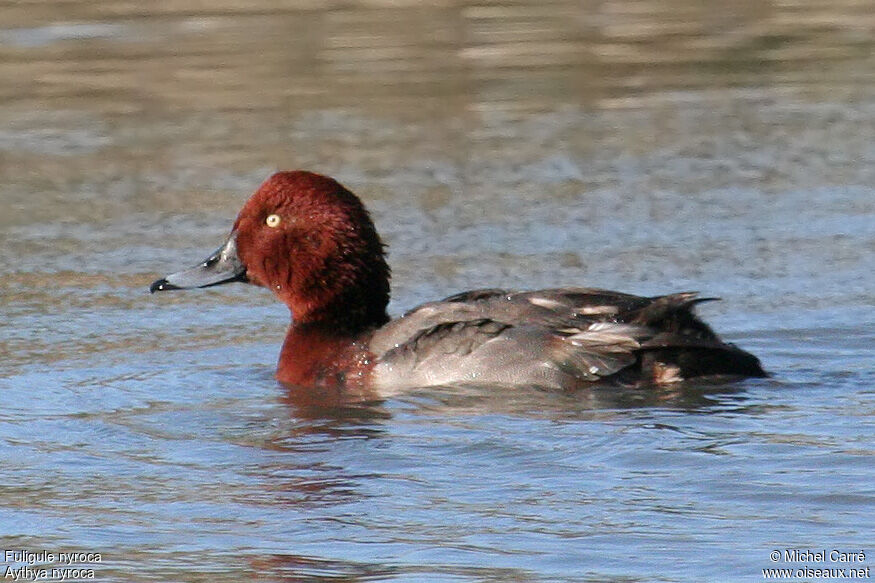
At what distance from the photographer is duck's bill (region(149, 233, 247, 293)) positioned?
31.2ft

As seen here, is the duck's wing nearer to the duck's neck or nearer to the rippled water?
the rippled water

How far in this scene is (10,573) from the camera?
6203 mm

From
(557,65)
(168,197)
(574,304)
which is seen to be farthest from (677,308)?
(557,65)

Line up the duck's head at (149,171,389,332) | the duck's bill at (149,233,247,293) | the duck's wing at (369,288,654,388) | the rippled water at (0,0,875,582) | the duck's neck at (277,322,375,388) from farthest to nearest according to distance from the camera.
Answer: the duck's bill at (149,233,247,293), the duck's head at (149,171,389,332), the duck's neck at (277,322,375,388), the duck's wing at (369,288,654,388), the rippled water at (0,0,875,582)

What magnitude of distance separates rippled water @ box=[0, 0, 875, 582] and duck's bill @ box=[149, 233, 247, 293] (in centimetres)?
39

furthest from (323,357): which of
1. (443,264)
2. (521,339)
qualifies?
(443,264)

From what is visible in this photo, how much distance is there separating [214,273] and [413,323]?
1324mm

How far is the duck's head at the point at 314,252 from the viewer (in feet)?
30.4

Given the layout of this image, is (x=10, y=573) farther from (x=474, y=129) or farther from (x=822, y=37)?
(x=822, y=37)

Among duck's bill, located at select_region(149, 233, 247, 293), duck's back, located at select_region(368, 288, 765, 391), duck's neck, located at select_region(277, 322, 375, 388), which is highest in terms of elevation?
duck's bill, located at select_region(149, 233, 247, 293)

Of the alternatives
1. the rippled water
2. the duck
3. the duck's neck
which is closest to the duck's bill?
the duck

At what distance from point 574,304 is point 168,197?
490cm

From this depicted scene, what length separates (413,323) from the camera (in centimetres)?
878

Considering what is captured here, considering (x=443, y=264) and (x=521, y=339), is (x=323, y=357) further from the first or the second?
(x=443, y=264)
